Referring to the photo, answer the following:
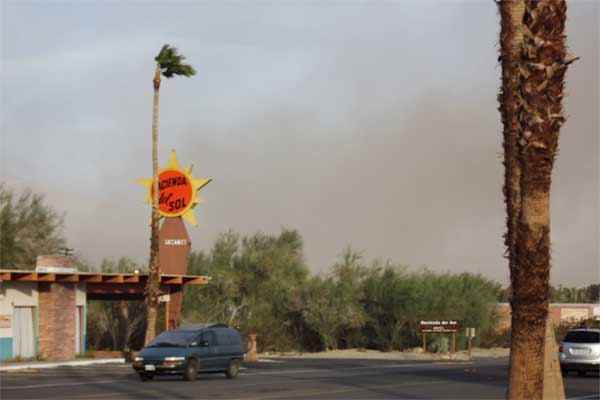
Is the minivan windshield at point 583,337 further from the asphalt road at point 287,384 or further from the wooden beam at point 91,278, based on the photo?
the wooden beam at point 91,278

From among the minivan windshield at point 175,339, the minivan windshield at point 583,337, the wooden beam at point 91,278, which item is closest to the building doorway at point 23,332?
the wooden beam at point 91,278

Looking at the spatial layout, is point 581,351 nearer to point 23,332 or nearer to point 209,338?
point 209,338

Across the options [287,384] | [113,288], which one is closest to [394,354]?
[113,288]

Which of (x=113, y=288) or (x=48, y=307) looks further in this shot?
(x=113, y=288)

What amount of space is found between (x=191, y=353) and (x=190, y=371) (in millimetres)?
565

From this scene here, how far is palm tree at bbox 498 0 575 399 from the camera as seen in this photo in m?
13.4

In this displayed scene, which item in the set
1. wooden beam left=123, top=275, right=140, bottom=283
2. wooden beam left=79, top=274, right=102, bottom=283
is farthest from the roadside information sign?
wooden beam left=79, top=274, right=102, bottom=283

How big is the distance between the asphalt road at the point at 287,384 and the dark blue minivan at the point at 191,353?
43cm

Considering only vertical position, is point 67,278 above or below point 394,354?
above

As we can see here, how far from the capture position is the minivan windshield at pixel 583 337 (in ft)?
128

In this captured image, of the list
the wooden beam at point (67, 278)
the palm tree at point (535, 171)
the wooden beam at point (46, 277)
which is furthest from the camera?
the wooden beam at point (67, 278)

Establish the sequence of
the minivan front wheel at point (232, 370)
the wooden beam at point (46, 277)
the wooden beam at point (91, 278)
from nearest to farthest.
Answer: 1. the minivan front wheel at point (232, 370)
2. the wooden beam at point (46, 277)
3. the wooden beam at point (91, 278)

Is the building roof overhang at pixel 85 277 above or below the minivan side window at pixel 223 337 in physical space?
above

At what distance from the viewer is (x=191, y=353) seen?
34.6 metres
